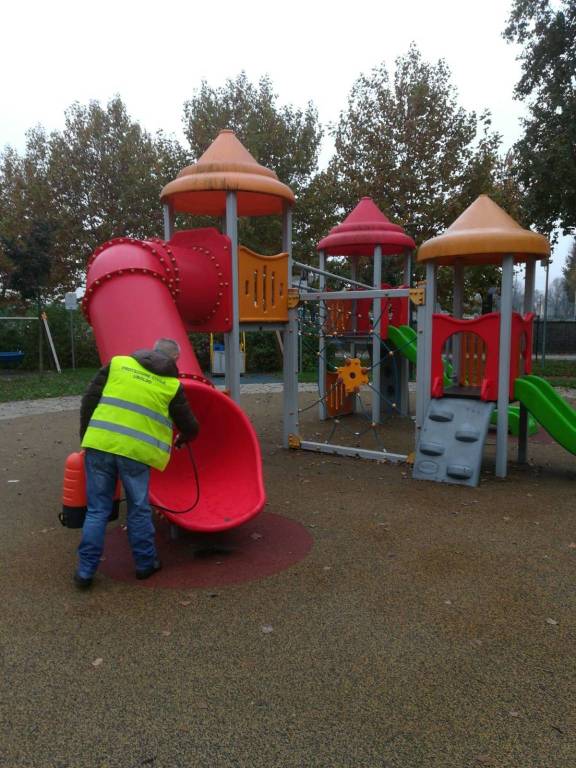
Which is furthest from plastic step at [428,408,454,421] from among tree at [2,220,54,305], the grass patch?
tree at [2,220,54,305]

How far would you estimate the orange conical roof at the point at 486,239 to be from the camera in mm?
6965

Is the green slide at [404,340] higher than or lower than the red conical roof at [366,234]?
lower

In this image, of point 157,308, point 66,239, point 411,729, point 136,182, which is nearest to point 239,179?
point 157,308

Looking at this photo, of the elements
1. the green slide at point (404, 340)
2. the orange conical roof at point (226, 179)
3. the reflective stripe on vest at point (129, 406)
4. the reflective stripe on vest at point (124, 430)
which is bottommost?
the reflective stripe on vest at point (124, 430)

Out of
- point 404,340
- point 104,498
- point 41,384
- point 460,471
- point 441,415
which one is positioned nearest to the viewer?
point 104,498

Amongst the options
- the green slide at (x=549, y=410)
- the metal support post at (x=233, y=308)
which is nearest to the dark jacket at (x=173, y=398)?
the metal support post at (x=233, y=308)

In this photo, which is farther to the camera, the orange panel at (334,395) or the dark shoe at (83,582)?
the orange panel at (334,395)

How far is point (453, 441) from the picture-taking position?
715 cm

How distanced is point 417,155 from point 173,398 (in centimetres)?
2000

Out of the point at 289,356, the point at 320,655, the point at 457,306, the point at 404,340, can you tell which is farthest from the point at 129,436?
the point at 404,340

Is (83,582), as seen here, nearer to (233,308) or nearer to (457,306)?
(233,308)

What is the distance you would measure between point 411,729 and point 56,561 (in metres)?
3.00

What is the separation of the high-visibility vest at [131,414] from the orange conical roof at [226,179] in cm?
332

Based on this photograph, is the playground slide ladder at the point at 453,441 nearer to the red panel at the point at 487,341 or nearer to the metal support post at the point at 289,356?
the red panel at the point at 487,341
